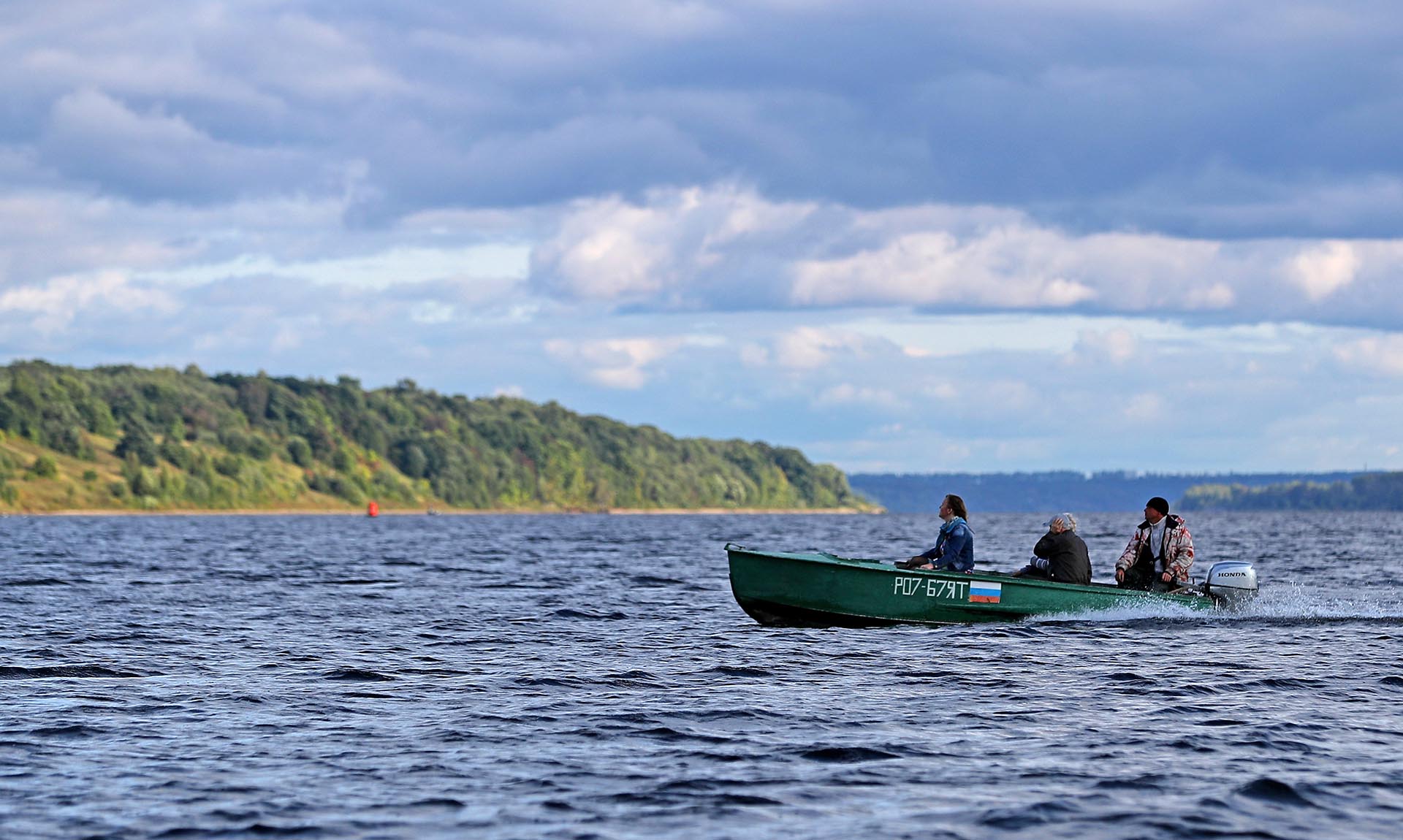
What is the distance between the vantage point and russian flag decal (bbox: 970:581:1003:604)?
26.2 metres

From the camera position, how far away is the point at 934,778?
1383 cm

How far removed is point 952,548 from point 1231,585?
5.81 m

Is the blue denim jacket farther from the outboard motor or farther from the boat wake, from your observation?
the outboard motor

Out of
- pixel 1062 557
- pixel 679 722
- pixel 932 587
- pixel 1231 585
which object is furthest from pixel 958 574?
pixel 679 722

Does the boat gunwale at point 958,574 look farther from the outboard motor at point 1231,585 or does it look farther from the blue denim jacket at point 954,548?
the outboard motor at point 1231,585

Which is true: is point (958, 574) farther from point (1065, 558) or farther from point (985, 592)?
point (1065, 558)

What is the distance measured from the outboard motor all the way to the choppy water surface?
57 cm

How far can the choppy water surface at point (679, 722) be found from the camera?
1243 centimetres

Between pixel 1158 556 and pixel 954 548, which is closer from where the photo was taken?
pixel 954 548

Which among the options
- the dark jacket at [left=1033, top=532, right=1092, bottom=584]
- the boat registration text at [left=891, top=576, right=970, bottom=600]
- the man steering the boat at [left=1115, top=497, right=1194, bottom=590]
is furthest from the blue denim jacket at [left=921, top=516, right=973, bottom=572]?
the man steering the boat at [left=1115, top=497, right=1194, bottom=590]

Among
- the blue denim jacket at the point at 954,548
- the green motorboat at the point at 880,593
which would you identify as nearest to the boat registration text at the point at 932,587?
the green motorboat at the point at 880,593

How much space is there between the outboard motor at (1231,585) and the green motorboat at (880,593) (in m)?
2.55

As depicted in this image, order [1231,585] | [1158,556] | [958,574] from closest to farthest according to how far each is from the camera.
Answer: [958,574], [1158,556], [1231,585]

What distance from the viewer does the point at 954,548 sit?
26.4m
